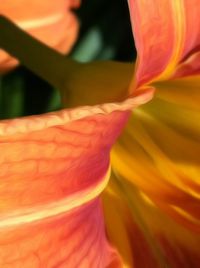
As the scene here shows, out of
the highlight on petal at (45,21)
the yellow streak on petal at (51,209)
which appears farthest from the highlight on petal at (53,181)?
the highlight on petal at (45,21)

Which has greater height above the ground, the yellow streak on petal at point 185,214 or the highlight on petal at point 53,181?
the highlight on petal at point 53,181

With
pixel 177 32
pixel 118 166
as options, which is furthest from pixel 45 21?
pixel 177 32

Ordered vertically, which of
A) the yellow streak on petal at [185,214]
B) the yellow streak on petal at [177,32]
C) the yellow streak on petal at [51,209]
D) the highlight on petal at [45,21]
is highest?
the yellow streak on petal at [177,32]

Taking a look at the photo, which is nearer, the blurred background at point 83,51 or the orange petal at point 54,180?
the orange petal at point 54,180

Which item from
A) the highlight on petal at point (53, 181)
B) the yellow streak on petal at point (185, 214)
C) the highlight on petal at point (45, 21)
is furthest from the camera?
the highlight on petal at point (45, 21)

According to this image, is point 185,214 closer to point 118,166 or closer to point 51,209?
point 118,166

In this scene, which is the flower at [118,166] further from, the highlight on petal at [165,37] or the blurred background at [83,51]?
the blurred background at [83,51]
